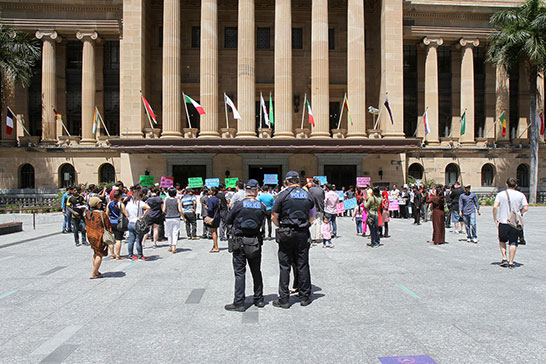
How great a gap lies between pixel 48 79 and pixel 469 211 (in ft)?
106

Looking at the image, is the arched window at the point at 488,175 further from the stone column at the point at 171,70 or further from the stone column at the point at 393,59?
the stone column at the point at 171,70

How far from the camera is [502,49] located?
3152cm

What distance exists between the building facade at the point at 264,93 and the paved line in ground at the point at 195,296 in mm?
→ 21652

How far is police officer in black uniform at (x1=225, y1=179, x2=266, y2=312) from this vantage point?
285 inches

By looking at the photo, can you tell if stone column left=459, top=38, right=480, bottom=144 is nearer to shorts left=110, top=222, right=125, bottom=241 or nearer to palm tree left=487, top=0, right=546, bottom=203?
palm tree left=487, top=0, right=546, bottom=203

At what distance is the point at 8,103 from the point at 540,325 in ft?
128

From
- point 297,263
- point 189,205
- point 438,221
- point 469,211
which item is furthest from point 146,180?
point 297,263

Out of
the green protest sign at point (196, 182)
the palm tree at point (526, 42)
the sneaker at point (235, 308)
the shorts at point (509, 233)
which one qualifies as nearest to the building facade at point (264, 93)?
the palm tree at point (526, 42)

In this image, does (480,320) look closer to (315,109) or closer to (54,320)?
(54,320)

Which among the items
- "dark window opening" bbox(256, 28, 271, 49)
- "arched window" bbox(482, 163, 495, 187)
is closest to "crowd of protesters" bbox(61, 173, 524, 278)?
"arched window" bbox(482, 163, 495, 187)

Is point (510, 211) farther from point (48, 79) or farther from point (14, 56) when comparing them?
point (48, 79)

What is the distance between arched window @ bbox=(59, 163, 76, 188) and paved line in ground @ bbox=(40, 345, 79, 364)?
1238 inches

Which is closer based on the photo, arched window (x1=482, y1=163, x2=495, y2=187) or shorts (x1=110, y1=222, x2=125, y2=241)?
shorts (x1=110, y1=222, x2=125, y2=241)

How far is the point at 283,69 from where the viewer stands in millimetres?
31047
